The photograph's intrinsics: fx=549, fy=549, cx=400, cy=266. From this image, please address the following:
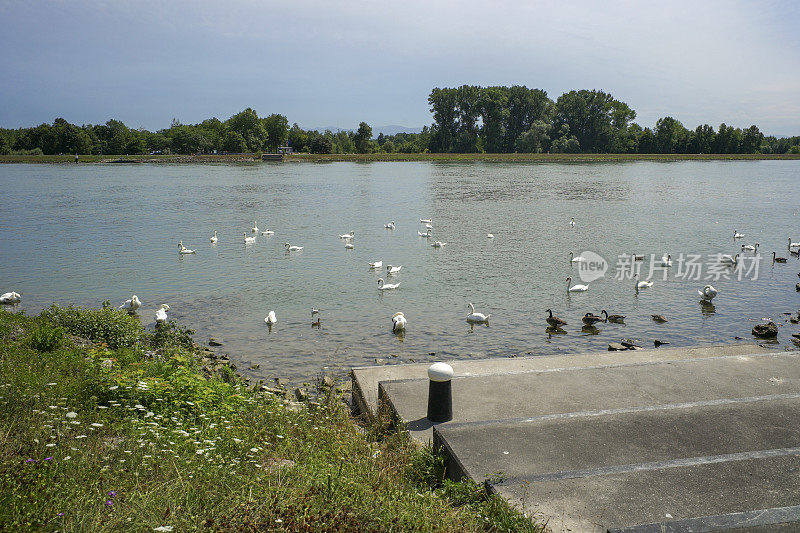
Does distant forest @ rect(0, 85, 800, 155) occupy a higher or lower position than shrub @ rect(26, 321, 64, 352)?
higher

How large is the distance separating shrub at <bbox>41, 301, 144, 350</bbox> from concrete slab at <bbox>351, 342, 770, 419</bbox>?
514cm

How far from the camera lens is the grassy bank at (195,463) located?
3941 millimetres

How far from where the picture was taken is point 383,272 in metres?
20.4

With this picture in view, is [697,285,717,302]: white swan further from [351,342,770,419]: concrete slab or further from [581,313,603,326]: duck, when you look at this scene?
[351,342,770,419]: concrete slab

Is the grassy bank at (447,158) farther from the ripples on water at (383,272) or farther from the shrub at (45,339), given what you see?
the shrub at (45,339)

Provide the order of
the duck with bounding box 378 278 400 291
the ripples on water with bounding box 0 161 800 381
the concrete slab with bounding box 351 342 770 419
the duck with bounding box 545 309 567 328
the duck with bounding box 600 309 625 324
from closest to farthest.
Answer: the concrete slab with bounding box 351 342 770 419, the ripples on water with bounding box 0 161 800 381, the duck with bounding box 545 309 567 328, the duck with bounding box 600 309 625 324, the duck with bounding box 378 278 400 291

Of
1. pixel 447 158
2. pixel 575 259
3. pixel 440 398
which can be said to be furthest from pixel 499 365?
pixel 447 158

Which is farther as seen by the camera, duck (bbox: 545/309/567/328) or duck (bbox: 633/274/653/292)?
duck (bbox: 633/274/653/292)

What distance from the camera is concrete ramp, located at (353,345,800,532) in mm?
4055

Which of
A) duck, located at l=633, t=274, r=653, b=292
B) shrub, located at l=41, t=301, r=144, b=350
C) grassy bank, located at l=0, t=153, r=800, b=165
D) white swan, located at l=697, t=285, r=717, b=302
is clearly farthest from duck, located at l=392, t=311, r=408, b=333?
grassy bank, located at l=0, t=153, r=800, b=165

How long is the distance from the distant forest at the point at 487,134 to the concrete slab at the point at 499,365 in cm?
14084

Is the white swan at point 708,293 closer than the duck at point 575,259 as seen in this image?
Yes

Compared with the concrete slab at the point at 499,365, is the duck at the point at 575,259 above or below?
below

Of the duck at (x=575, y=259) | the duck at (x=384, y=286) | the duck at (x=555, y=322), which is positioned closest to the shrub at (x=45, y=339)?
the duck at (x=384, y=286)
